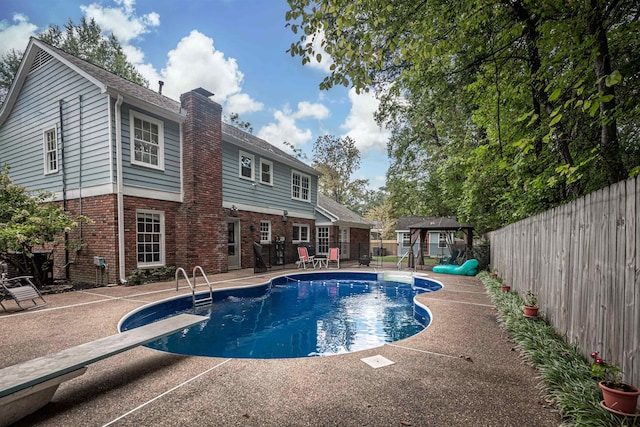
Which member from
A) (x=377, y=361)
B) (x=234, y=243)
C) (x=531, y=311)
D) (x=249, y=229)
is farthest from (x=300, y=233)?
(x=377, y=361)

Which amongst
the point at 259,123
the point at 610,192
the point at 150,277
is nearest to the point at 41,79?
the point at 150,277

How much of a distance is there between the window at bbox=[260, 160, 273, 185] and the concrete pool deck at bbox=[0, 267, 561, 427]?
31.8 ft

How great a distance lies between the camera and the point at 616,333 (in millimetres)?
2402

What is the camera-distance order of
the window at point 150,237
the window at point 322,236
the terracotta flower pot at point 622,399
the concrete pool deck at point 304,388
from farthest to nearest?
the window at point 322,236, the window at point 150,237, the concrete pool deck at point 304,388, the terracotta flower pot at point 622,399

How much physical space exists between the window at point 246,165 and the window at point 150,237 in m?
3.96

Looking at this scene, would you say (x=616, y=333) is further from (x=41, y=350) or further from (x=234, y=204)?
(x=234, y=204)

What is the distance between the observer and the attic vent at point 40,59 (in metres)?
9.64

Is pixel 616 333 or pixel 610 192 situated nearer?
pixel 616 333

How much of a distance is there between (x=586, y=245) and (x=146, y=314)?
7101 millimetres

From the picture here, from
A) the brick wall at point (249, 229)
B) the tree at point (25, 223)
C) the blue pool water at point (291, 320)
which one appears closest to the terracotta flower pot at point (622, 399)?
the blue pool water at point (291, 320)

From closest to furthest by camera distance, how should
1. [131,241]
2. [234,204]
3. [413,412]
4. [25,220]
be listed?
[413,412] < [25,220] < [131,241] < [234,204]

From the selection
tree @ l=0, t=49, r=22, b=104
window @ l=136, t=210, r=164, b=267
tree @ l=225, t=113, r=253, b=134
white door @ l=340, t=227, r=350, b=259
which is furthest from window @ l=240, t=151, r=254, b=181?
tree @ l=0, t=49, r=22, b=104

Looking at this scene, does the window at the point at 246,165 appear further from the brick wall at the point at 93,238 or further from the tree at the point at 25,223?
the tree at the point at 25,223

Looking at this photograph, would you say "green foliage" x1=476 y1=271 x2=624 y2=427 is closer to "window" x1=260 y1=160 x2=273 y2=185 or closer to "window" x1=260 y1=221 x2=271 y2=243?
"window" x1=260 y1=221 x2=271 y2=243
